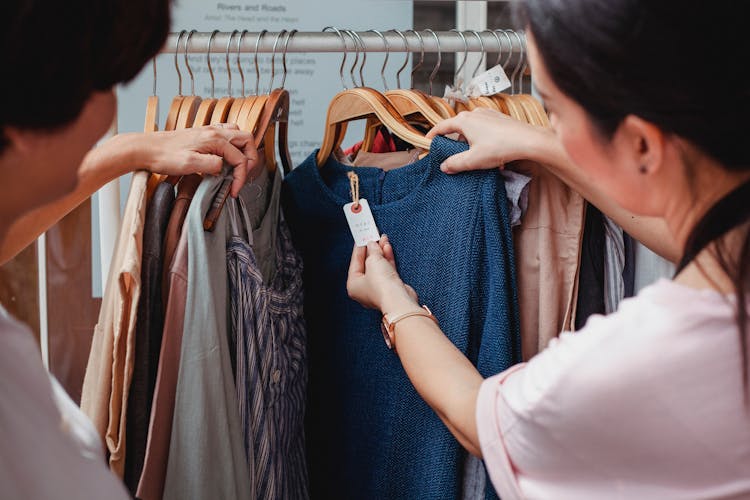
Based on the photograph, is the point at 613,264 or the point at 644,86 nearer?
the point at 644,86

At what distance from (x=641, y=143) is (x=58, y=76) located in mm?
517

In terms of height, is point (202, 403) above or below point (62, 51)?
below

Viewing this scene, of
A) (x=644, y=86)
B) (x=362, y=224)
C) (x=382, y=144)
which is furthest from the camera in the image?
(x=382, y=144)

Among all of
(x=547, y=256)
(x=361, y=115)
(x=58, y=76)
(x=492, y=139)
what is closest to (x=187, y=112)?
(x=361, y=115)

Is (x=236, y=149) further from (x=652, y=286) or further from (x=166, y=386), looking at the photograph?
(x=652, y=286)

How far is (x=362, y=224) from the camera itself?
1347mm

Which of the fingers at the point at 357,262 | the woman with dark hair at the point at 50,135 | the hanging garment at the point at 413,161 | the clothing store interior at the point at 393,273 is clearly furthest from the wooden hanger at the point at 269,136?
the woman with dark hair at the point at 50,135

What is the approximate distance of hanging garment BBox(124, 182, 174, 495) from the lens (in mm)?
1174

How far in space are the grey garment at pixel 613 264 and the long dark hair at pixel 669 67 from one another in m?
0.50

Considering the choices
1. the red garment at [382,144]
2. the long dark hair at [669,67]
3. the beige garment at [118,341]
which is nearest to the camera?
the long dark hair at [669,67]

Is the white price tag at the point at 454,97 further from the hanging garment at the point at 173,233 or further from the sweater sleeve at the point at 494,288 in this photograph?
the hanging garment at the point at 173,233

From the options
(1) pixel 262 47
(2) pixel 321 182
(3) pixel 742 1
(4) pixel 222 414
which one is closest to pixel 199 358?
(4) pixel 222 414

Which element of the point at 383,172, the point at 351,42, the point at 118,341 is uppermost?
the point at 351,42

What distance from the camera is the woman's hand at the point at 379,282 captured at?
1147mm
